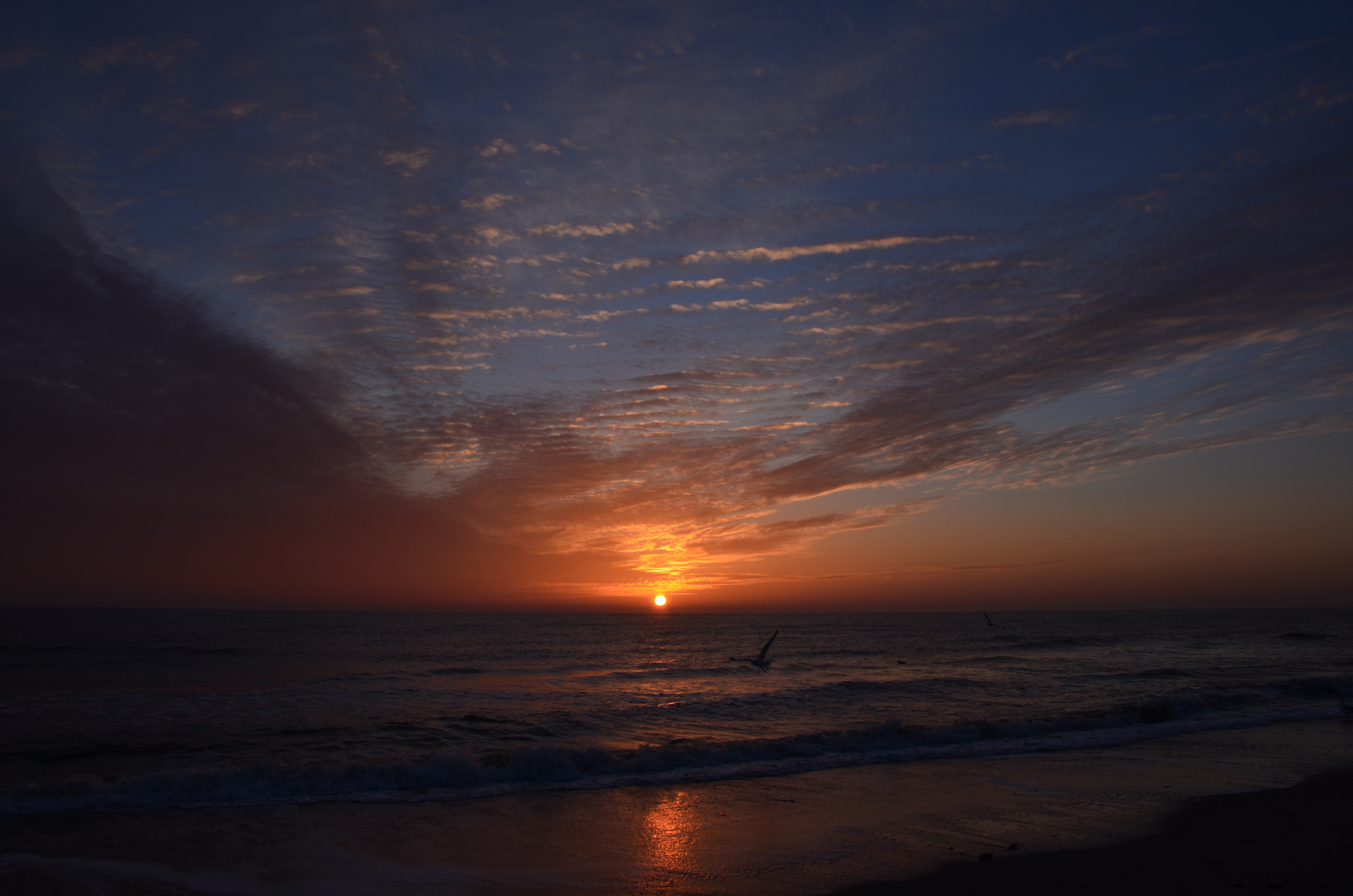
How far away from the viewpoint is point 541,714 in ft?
72.1

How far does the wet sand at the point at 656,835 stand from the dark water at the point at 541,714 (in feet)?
4.56

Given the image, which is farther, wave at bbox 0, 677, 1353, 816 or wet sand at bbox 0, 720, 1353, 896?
wave at bbox 0, 677, 1353, 816

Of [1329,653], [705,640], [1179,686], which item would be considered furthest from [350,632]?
[1329,653]

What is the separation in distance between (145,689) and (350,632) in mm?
51204

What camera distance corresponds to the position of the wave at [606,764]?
12.5 meters

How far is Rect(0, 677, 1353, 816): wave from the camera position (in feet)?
41.0

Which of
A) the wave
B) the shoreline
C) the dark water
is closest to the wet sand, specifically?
the shoreline

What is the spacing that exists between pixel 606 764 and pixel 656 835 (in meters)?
5.23

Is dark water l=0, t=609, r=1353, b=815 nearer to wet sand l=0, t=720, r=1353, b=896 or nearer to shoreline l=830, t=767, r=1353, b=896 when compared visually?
wet sand l=0, t=720, r=1353, b=896

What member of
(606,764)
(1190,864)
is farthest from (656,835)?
(1190,864)

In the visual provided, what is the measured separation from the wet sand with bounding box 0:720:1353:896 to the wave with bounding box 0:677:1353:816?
707mm

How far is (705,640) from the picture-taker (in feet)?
239

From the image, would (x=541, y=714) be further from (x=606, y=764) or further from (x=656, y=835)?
(x=656, y=835)

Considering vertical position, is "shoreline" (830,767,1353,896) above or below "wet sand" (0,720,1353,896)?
above
